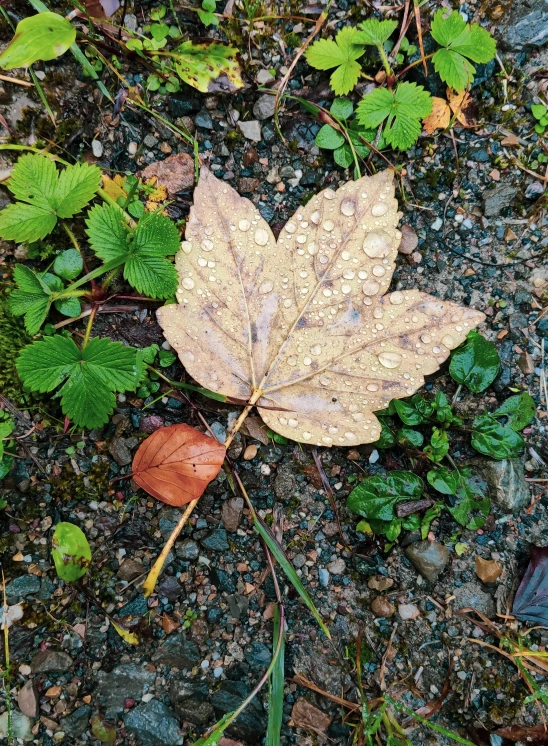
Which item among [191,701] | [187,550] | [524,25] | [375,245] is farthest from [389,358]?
[524,25]

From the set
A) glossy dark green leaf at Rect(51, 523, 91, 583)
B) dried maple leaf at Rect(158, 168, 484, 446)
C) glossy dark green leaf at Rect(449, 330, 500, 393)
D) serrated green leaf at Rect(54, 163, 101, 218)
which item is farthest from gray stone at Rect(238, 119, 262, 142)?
glossy dark green leaf at Rect(51, 523, 91, 583)

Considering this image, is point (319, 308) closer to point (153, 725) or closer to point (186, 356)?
point (186, 356)

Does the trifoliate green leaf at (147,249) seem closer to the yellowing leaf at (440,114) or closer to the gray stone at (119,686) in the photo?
the yellowing leaf at (440,114)

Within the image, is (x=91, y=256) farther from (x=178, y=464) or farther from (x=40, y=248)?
(x=178, y=464)

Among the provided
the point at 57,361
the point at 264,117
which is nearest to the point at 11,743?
the point at 57,361

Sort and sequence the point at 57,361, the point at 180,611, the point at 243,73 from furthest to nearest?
the point at 243,73 → the point at 180,611 → the point at 57,361

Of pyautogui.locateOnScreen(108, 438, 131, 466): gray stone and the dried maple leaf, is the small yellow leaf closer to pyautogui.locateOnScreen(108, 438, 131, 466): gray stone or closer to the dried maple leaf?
pyautogui.locateOnScreen(108, 438, 131, 466): gray stone
